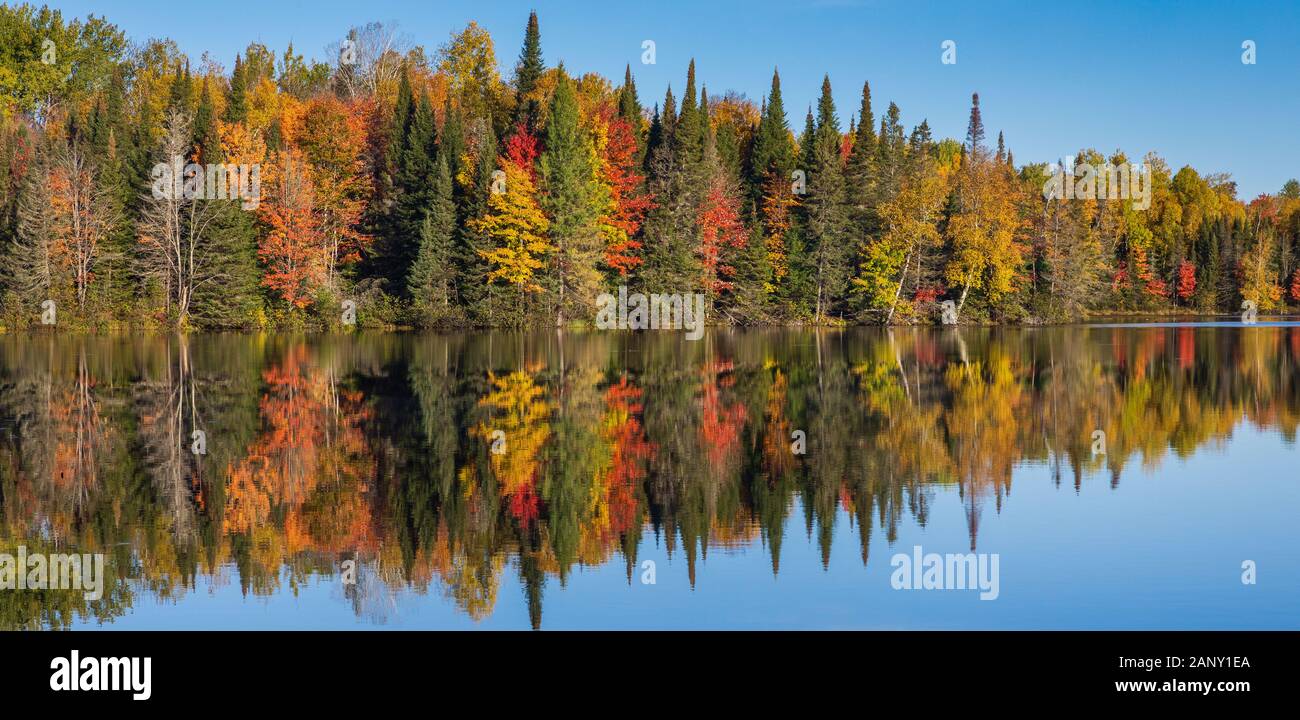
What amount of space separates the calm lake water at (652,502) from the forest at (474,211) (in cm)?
3324

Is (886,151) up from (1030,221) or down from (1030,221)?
up

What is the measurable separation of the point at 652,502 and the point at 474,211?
176 feet

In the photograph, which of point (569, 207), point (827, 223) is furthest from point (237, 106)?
point (827, 223)

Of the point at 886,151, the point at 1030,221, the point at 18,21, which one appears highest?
the point at 18,21

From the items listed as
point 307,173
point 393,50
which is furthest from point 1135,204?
point 307,173

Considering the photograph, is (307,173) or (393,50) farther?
(393,50)

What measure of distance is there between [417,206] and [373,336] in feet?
41.5

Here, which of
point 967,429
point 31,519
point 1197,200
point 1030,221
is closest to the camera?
point 31,519

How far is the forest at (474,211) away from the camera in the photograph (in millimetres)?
57844

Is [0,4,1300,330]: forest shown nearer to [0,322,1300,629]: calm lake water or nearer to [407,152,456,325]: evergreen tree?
[407,152,456,325]: evergreen tree

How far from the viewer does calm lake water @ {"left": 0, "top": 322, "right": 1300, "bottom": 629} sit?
8.60m

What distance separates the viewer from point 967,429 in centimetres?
1839
